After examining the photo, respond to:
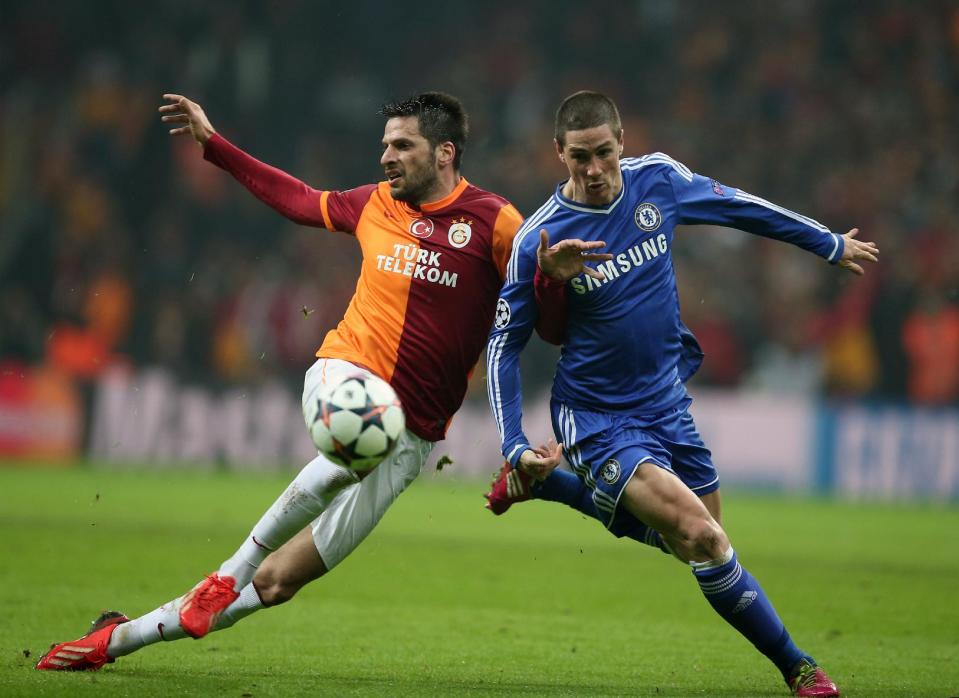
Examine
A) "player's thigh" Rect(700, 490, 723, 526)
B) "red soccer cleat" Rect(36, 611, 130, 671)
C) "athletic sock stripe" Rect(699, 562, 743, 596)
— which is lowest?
"red soccer cleat" Rect(36, 611, 130, 671)

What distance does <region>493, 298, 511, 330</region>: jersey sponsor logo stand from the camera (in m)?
6.00

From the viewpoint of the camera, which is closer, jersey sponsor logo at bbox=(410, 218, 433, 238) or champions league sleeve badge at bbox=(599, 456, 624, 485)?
champions league sleeve badge at bbox=(599, 456, 624, 485)

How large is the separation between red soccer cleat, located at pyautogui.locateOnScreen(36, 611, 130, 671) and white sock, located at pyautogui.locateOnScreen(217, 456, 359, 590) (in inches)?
23.9

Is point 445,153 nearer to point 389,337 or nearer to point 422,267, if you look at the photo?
Result: point 422,267

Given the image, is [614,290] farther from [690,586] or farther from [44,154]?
[44,154]

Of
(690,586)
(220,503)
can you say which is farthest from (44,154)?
(690,586)

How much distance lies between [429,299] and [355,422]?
0.92 meters

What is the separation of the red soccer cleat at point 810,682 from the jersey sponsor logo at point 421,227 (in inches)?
97.1

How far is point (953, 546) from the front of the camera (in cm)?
1215

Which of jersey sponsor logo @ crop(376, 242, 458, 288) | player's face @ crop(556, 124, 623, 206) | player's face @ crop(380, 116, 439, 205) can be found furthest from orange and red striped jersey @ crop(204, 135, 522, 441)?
player's face @ crop(556, 124, 623, 206)

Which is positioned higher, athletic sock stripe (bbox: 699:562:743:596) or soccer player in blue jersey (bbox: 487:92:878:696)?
soccer player in blue jersey (bbox: 487:92:878:696)

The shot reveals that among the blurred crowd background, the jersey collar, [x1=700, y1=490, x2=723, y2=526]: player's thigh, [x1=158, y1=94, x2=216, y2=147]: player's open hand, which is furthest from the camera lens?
the blurred crowd background

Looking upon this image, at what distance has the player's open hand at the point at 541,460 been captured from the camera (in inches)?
225

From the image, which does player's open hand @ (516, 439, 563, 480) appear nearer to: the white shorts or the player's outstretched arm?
the white shorts
